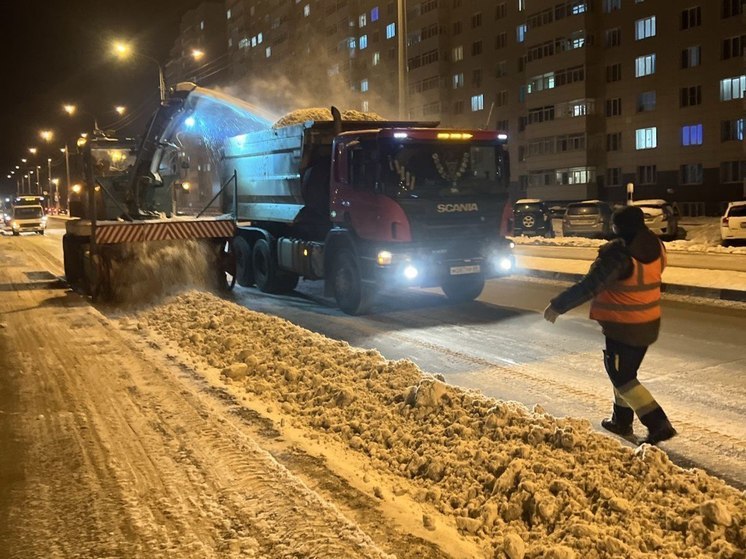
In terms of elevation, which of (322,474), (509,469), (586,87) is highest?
(586,87)

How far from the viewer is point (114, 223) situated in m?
13.2

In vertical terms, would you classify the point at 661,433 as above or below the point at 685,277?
below

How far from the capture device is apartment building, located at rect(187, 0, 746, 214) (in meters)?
44.4

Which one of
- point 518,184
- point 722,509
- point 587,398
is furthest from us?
Result: point 518,184

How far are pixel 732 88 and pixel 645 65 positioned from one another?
7030mm

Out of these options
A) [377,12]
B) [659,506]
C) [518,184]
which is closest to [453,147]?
[659,506]

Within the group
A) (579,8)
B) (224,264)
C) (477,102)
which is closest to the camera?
(224,264)

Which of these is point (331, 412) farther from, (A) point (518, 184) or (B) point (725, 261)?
(A) point (518, 184)

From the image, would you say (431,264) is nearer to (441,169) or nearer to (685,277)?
(441,169)

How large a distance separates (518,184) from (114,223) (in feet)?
170

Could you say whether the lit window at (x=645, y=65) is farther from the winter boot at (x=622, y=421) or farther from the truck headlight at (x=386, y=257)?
the winter boot at (x=622, y=421)

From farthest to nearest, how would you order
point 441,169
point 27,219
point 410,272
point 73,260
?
point 27,219
point 73,260
point 441,169
point 410,272

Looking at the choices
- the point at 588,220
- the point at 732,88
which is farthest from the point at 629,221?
the point at 732,88

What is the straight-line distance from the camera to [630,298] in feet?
17.5
